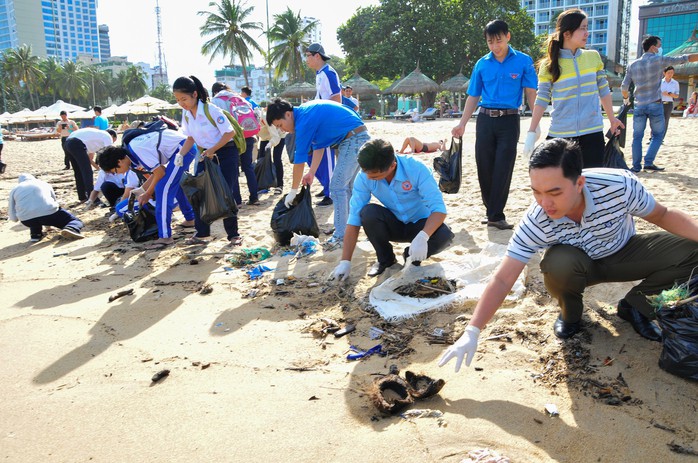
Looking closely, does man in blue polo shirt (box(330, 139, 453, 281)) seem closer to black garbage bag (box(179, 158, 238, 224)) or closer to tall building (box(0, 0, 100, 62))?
black garbage bag (box(179, 158, 238, 224))

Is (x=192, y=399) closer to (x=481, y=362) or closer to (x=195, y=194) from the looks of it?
(x=481, y=362)

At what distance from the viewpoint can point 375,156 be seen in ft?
9.86

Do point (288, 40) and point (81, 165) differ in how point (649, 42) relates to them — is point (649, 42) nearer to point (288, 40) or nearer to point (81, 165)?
point (81, 165)

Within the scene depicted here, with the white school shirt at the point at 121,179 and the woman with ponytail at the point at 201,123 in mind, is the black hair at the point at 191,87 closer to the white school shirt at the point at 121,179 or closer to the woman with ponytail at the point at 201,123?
the woman with ponytail at the point at 201,123

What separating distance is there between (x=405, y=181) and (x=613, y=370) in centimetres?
158

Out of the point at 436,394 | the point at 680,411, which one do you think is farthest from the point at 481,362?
the point at 680,411

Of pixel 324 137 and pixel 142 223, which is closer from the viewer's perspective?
pixel 324 137

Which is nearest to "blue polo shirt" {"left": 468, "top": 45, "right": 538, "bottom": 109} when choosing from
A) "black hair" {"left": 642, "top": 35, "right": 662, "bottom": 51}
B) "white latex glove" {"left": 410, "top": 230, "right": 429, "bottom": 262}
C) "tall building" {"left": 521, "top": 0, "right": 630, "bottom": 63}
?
"white latex glove" {"left": 410, "top": 230, "right": 429, "bottom": 262}

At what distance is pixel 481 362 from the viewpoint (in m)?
2.37

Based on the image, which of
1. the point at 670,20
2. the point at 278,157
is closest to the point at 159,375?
the point at 278,157

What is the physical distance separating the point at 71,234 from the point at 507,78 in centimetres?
439

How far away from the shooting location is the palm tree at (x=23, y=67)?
48625mm

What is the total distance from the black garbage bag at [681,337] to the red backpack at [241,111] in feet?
16.7

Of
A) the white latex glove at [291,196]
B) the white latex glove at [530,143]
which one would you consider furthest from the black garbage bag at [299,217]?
the white latex glove at [530,143]
